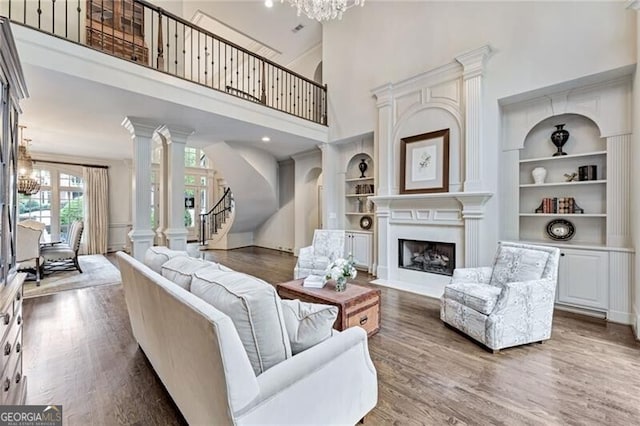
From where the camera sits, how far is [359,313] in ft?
8.86

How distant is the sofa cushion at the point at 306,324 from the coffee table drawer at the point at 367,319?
3.93 feet

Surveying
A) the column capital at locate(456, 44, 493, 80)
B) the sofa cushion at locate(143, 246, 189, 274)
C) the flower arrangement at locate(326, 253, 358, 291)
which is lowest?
the flower arrangement at locate(326, 253, 358, 291)

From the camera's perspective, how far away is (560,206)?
366cm

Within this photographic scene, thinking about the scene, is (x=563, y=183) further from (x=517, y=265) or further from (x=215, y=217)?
(x=215, y=217)

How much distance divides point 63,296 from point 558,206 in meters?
6.92

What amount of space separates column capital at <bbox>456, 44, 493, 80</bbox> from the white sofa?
4054mm

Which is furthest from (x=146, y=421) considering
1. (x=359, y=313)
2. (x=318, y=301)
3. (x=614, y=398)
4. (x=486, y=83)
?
(x=486, y=83)

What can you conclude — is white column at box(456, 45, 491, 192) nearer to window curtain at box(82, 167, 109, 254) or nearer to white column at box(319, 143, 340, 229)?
white column at box(319, 143, 340, 229)

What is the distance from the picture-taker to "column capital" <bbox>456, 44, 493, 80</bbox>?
3885 millimetres


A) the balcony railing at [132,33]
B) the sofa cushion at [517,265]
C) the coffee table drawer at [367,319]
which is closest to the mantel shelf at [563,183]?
the sofa cushion at [517,265]

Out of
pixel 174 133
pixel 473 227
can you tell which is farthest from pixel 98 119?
pixel 473 227

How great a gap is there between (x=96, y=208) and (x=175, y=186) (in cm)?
454

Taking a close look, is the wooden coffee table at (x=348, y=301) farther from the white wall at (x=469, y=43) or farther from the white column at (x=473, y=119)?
the white wall at (x=469, y=43)

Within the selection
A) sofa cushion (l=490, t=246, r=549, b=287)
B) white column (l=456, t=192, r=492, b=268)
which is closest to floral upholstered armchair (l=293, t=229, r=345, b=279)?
white column (l=456, t=192, r=492, b=268)
